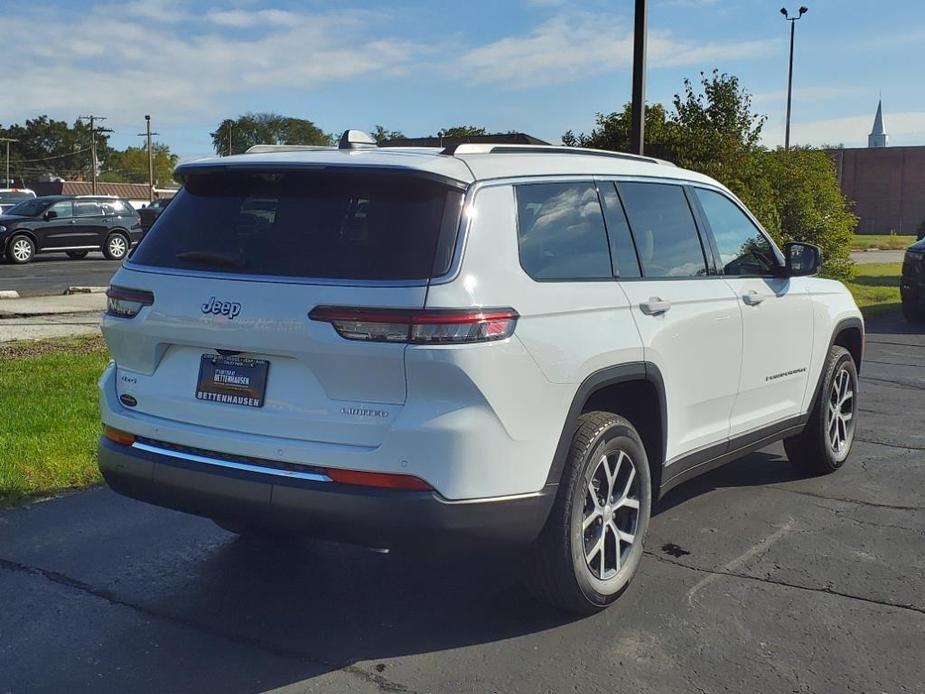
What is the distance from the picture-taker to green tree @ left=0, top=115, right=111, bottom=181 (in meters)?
120

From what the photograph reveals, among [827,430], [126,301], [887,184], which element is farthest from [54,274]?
[887,184]

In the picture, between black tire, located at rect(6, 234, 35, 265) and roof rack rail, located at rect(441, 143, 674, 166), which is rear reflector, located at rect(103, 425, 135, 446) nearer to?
roof rack rail, located at rect(441, 143, 674, 166)

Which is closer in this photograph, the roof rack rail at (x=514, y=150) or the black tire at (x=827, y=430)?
the roof rack rail at (x=514, y=150)

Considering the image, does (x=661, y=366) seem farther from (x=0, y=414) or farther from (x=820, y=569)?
(x=0, y=414)

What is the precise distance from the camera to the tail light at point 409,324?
333 centimetres

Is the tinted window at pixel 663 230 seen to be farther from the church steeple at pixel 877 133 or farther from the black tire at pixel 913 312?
the church steeple at pixel 877 133

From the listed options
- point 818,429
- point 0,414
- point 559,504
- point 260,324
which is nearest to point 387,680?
point 559,504

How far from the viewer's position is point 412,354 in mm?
3314

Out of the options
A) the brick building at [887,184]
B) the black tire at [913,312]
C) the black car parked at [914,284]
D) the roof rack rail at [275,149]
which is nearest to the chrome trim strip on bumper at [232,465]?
the roof rack rail at [275,149]

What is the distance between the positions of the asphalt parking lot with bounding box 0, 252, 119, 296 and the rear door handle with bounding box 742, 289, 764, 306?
46.3 ft

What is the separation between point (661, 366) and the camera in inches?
169

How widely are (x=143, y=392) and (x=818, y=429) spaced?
13.2ft

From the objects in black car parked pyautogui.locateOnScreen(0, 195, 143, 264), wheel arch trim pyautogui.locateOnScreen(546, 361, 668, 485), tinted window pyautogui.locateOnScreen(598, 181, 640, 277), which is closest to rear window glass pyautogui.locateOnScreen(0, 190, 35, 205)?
black car parked pyautogui.locateOnScreen(0, 195, 143, 264)

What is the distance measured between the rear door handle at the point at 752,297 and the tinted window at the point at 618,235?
974 mm
